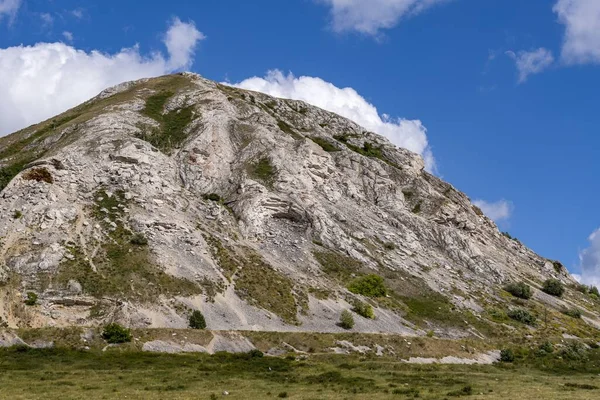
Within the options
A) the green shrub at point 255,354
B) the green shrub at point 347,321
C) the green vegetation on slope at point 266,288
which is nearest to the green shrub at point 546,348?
the green shrub at point 347,321

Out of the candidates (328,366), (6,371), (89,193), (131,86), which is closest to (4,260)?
(89,193)

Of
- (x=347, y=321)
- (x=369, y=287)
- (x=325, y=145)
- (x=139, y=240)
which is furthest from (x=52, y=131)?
(x=347, y=321)

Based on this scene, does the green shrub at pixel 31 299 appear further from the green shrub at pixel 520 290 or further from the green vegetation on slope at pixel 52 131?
the green shrub at pixel 520 290

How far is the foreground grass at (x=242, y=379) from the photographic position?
38969mm

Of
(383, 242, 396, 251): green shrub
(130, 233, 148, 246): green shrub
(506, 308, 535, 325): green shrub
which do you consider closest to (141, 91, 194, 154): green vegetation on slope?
(130, 233, 148, 246): green shrub

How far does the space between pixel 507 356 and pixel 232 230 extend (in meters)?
55.6

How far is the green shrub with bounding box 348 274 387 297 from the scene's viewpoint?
315 feet

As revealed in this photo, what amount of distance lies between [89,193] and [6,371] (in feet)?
194

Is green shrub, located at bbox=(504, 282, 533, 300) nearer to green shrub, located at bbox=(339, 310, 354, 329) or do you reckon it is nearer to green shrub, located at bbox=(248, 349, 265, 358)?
green shrub, located at bbox=(339, 310, 354, 329)

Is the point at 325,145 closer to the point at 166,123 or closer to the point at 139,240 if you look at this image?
the point at 166,123

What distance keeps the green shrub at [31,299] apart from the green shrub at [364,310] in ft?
160

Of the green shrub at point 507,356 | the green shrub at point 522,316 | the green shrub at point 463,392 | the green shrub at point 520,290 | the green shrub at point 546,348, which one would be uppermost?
the green shrub at point 520,290

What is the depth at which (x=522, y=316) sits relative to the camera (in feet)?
329

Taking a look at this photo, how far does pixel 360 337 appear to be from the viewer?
2980 inches
